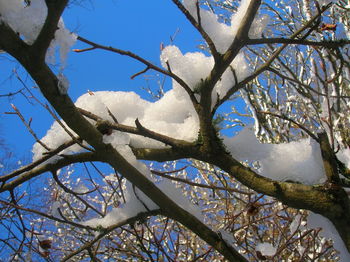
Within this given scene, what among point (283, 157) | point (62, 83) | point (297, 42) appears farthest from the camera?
point (283, 157)

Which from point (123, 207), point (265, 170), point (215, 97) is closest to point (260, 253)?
point (265, 170)

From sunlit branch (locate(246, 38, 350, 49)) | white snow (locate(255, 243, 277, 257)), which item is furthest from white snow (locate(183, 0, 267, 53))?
white snow (locate(255, 243, 277, 257))

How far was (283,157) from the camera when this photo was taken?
1.24m

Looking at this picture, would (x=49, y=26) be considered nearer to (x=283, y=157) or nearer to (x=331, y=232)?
(x=283, y=157)

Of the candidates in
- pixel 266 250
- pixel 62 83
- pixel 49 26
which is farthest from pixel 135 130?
pixel 266 250

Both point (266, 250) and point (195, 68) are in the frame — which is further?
point (266, 250)

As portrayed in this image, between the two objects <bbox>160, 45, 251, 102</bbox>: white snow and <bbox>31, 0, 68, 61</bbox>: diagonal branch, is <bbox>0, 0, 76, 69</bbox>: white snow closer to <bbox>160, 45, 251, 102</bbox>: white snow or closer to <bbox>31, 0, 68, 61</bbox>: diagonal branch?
<bbox>31, 0, 68, 61</bbox>: diagonal branch

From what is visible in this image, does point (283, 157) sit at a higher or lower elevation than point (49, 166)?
lower

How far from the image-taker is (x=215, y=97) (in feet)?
4.14

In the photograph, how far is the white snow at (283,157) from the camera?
3.87 feet

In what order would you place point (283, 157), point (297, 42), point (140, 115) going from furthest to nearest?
point (140, 115), point (283, 157), point (297, 42)

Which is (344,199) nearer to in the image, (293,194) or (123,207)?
(293,194)

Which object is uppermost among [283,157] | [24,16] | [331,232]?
[24,16]

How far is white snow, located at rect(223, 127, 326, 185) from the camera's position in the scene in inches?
46.4
